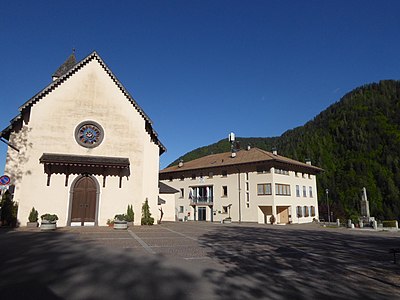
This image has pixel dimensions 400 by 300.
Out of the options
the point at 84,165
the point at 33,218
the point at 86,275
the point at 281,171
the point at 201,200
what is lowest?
the point at 86,275

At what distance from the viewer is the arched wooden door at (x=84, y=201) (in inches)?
825

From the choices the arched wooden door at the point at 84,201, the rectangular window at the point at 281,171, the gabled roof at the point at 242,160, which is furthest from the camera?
the gabled roof at the point at 242,160

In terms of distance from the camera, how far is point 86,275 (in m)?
7.04

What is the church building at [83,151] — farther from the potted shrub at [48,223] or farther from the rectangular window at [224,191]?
the rectangular window at [224,191]

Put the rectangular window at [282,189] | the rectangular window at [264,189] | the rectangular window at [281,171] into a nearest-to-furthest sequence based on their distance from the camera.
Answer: the rectangular window at [264,189], the rectangular window at [282,189], the rectangular window at [281,171]

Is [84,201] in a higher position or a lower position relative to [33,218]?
higher

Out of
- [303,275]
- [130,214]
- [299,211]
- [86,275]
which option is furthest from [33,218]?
[299,211]

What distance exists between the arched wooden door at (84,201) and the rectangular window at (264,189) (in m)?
23.2

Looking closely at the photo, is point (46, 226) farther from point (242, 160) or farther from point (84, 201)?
point (242, 160)

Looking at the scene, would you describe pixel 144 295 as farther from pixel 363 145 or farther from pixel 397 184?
pixel 363 145

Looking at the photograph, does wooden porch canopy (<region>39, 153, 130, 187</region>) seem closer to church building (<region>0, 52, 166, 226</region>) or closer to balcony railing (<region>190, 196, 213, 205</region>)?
church building (<region>0, 52, 166, 226</region>)

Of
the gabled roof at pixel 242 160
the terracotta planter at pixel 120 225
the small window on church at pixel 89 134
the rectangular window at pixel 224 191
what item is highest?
the gabled roof at pixel 242 160

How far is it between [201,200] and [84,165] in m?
27.5

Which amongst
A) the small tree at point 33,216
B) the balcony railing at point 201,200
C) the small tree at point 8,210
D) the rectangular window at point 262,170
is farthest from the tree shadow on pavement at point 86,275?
the balcony railing at point 201,200
